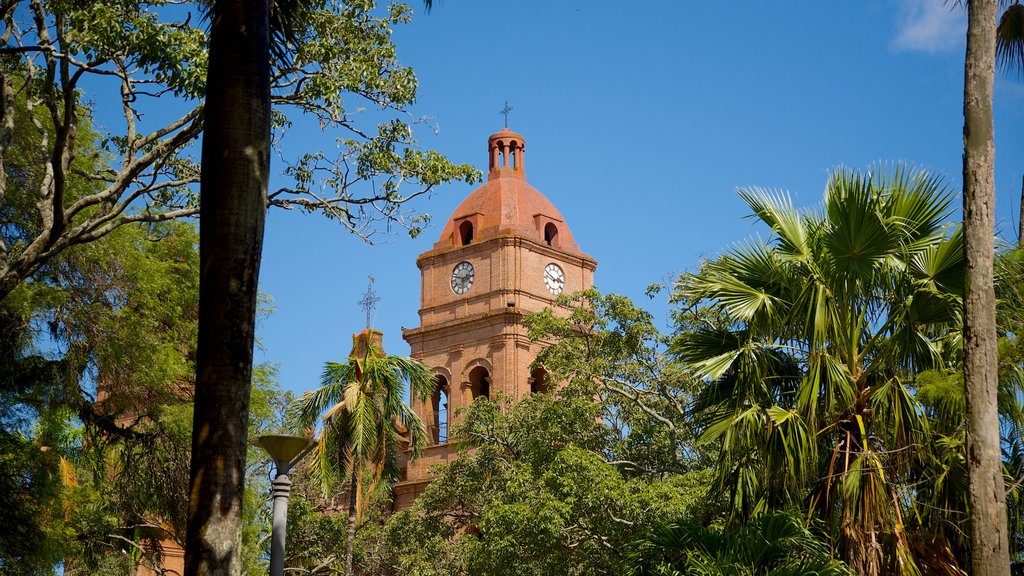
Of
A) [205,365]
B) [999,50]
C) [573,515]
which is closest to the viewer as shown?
[205,365]

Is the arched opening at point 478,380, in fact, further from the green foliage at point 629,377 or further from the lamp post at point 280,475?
the lamp post at point 280,475

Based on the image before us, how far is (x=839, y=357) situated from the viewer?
13.0 metres

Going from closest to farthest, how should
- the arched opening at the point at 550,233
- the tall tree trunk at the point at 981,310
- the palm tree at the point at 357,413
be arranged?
the tall tree trunk at the point at 981,310, the palm tree at the point at 357,413, the arched opening at the point at 550,233

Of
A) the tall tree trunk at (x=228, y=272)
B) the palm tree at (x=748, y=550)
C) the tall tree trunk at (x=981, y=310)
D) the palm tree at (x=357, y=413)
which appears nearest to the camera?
the tall tree trunk at (x=228, y=272)

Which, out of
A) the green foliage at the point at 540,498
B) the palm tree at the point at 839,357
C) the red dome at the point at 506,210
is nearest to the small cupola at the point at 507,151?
the red dome at the point at 506,210

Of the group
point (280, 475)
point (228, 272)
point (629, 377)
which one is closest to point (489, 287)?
point (629, 377)

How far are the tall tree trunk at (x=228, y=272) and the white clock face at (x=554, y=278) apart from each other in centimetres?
4205

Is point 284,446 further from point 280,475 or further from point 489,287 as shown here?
point 489,287

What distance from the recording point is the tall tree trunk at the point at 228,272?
695cm

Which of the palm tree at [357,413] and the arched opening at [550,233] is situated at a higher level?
the arched opening at [550,233]

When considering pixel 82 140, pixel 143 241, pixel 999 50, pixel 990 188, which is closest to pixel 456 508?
pixel 143 241

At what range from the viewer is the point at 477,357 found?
1921 inches

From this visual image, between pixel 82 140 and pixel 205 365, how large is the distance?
1414cm

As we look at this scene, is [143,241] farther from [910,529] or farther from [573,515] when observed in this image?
[910,529]
